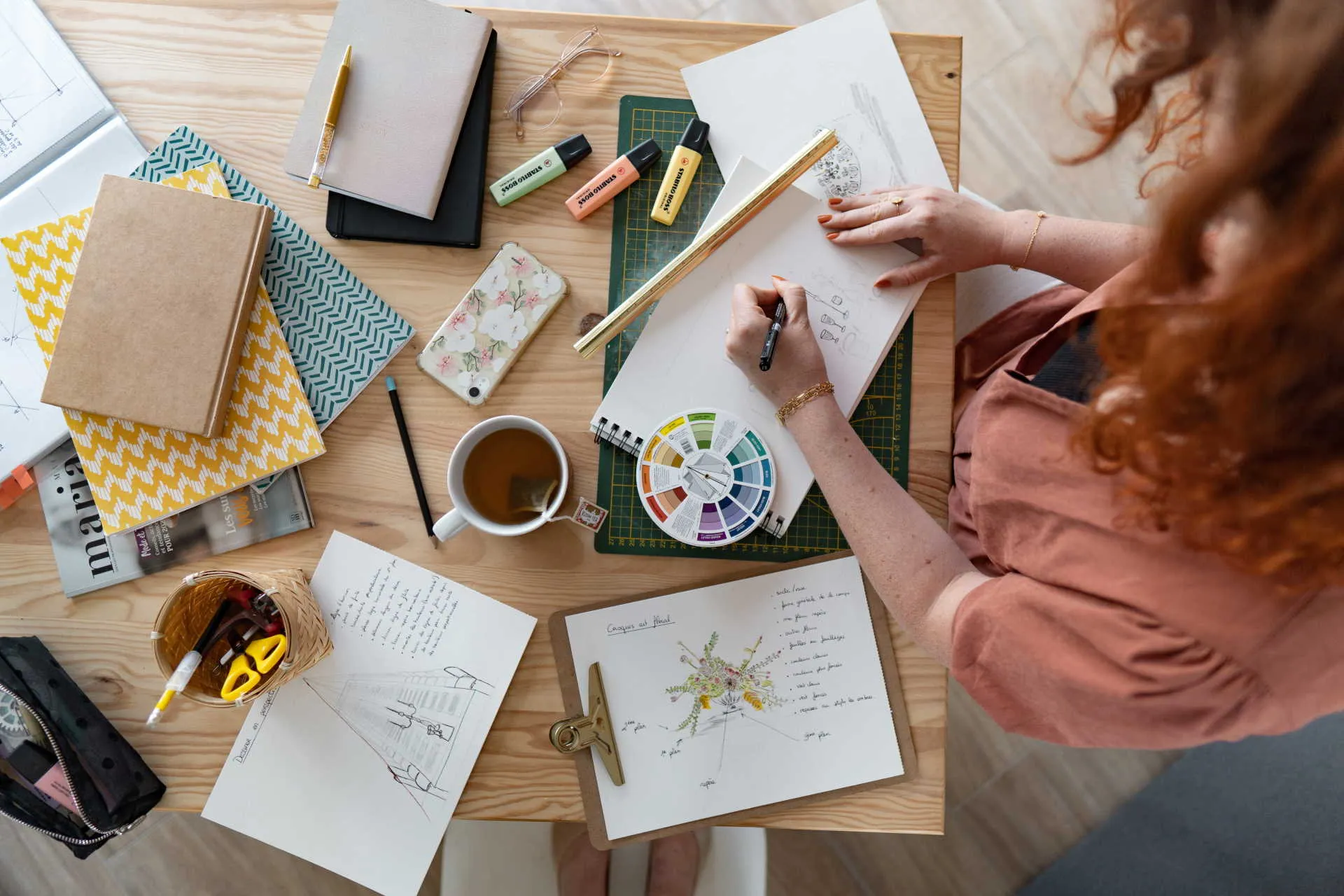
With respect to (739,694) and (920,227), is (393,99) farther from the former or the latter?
(739,694)

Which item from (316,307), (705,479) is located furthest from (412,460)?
(705,479)

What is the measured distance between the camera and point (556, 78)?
888 mm

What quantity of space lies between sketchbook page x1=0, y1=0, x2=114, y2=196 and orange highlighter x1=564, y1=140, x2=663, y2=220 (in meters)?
0.52

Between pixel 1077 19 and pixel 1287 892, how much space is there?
156 cm

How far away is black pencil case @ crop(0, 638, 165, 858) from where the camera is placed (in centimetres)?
79

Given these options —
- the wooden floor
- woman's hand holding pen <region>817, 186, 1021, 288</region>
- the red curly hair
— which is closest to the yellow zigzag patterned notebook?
woman's hand holding pen <region>817, 186, 1021, 288</region>

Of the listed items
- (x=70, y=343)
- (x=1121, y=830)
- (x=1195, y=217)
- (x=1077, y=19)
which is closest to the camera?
(x=1195, y=217)

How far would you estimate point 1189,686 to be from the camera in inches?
25.5

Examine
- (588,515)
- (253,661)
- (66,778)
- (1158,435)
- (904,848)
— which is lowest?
(904,848)

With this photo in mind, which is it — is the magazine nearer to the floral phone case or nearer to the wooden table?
the wooden table

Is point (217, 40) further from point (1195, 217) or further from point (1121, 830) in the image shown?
point (1121, 830)

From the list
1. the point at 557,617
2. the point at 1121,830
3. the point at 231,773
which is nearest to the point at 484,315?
the point at 557,617

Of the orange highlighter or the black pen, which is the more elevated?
the orange highlighter

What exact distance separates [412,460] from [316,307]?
20cm
